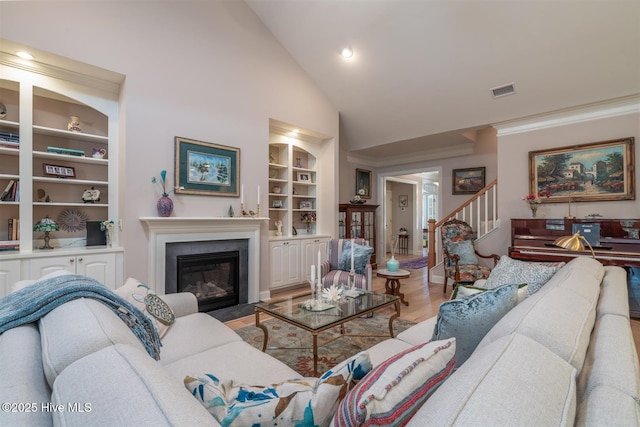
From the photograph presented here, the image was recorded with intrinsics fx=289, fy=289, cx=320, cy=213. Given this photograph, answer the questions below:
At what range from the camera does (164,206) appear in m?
3.16

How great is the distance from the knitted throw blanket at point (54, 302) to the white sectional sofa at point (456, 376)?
55 millimetres

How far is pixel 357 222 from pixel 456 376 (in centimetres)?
571

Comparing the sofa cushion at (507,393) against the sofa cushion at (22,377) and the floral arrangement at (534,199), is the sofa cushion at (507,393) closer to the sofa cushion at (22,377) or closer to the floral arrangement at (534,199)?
the sofa cushion at (22,377)

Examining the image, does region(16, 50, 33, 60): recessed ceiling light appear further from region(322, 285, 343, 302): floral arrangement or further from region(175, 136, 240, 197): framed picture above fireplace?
region(322, 285, 343, 302): floral arrangement

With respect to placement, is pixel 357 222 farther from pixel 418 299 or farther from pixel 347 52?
pixel 347 52

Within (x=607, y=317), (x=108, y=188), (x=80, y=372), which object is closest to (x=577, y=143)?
(x=607, y=317)

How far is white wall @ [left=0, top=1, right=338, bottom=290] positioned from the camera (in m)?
2.72

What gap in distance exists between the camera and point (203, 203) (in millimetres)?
3578

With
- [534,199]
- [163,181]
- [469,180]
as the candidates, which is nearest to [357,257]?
[163,181]

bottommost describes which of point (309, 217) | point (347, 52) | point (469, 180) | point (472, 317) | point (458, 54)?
point (472, 317)

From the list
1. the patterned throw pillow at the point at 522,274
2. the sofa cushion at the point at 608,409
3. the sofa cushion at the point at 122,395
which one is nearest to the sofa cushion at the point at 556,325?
the sofa cushion at the point at 608,409

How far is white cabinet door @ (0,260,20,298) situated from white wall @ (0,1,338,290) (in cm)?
81

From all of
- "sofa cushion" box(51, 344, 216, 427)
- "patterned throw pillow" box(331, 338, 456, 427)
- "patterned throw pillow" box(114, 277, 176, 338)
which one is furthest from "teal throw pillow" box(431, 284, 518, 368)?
"patterned throw pillow" box(114, 277, 176, 338)

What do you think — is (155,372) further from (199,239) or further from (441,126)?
(441,126)
